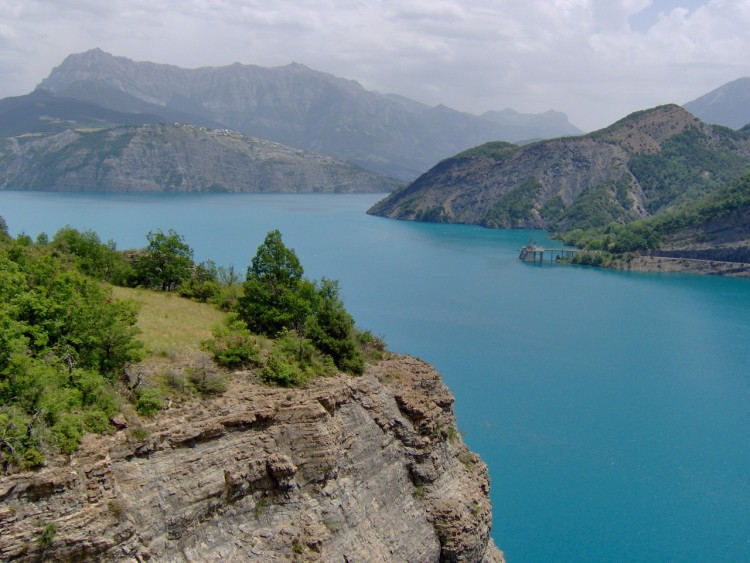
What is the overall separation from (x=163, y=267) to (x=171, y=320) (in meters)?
9.46

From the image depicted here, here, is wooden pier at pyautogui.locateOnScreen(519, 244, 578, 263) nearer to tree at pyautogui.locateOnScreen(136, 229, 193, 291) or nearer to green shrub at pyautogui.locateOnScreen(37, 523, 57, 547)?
tree at pyautogui.locateOnScreen(136, 229, 193, 291)

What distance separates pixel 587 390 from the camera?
6419 cm

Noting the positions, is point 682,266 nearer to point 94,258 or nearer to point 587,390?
point 587,390

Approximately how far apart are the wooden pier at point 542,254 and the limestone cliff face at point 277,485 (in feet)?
453

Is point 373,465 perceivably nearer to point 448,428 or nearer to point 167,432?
point 448,428

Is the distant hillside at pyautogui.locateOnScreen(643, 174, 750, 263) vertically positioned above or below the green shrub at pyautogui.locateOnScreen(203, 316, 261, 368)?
above

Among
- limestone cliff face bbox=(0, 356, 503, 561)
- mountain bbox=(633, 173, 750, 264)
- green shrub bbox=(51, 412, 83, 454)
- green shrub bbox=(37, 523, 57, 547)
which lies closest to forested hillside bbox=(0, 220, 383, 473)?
green shrub bbox=(51, 412, 83, 454)

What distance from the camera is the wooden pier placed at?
540 ft

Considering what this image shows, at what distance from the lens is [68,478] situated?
17.5 metres

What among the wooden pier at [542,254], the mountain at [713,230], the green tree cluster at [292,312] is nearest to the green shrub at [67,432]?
the green tree cluster at [292,312]

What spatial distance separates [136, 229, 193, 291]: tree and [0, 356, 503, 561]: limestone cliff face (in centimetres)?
1404

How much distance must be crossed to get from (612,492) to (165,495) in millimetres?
35633

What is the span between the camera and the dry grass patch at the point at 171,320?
25.7m

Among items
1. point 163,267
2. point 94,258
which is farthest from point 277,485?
point 94,258
